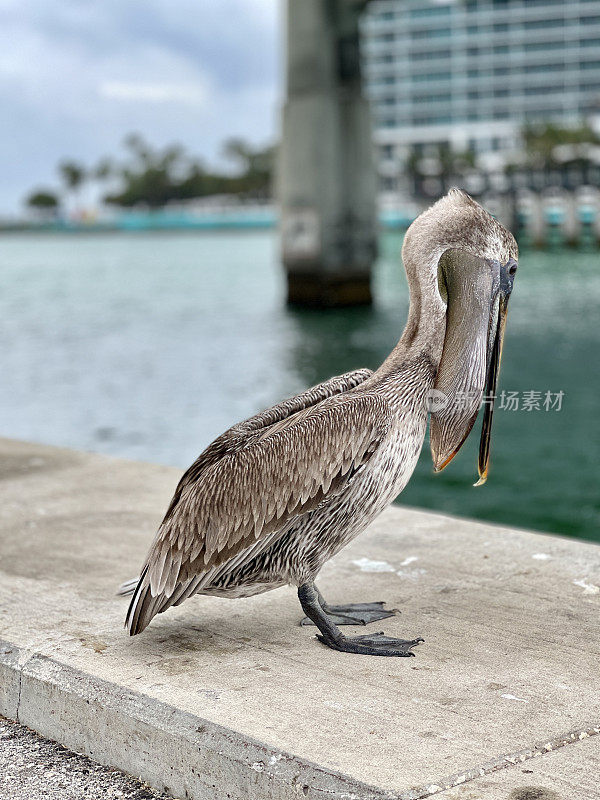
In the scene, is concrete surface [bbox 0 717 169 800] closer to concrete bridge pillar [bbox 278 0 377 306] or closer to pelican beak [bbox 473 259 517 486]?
pelican beak [bbox 473 259 517 486]

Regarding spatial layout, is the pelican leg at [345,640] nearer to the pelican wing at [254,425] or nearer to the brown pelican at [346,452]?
the brown pelican at [346,452]

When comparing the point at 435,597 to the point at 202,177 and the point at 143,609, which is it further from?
the point at 202,177

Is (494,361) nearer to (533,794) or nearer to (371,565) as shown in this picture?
(371,565)

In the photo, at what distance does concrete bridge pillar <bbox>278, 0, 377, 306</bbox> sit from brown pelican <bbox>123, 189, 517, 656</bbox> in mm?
24446

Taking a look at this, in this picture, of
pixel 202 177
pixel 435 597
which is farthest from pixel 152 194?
pixel 435 597

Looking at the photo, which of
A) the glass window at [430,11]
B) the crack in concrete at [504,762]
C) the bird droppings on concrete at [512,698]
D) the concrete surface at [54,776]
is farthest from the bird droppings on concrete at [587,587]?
the glass window at [430,11]

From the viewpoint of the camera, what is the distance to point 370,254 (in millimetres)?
30375

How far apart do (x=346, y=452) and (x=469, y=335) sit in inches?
24.3

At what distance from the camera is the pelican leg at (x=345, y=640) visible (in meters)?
3.74

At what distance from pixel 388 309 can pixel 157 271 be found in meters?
35.9

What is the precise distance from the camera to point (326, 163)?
28391 mm

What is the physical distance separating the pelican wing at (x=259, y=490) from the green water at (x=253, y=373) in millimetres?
4817

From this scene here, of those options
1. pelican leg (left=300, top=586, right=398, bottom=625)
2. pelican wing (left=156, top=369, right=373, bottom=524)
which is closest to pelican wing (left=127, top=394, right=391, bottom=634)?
pelican wing (left=156, top=369, right=373, bottom=524)

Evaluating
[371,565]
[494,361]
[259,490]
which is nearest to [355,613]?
[371,565]
